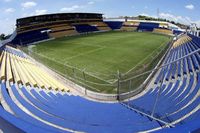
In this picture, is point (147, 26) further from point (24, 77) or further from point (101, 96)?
point (24, 77)

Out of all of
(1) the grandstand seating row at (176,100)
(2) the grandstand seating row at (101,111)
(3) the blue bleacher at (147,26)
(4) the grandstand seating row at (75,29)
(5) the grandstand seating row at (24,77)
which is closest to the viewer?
(2) the grandstand seating row at (101,111)

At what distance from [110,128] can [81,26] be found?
200 feet

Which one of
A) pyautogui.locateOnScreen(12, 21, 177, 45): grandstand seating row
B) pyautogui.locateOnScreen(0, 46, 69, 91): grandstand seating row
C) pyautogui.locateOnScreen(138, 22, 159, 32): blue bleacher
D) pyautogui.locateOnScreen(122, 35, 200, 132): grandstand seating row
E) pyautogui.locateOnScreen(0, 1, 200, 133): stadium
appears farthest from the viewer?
pyautogui.locateOnScreen(138, 22, 159, 32): blue bleacher

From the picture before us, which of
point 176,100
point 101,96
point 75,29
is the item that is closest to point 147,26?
point 75,29

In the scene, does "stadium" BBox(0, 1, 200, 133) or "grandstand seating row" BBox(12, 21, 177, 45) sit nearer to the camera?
"stadium" BBox(0, 1, 200, 133)

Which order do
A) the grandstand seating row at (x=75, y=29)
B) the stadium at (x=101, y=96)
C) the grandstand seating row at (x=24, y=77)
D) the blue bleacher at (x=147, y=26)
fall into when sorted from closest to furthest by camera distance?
the stadium at (x=101, y=96), the grandstand seating row at (x=24, y=77), the grandstand seating row at (x=75, y=29), the blue bleacher at (x=147, y=26)

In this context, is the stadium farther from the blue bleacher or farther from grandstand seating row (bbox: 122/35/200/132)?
the blue bleacher

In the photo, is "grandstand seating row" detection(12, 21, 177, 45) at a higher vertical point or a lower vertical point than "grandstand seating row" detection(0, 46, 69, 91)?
higher

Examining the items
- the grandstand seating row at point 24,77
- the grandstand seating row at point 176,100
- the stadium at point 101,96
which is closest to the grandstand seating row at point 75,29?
the stadium at point 101,96

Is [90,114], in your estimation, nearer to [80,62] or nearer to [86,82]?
[86,82]

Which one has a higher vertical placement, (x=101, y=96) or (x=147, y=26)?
(x=147, y=26)

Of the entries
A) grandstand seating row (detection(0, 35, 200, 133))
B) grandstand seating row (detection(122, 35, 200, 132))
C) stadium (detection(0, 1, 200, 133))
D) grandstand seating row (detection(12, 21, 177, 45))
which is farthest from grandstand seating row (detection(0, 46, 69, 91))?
grandstand seating row (detection(12, 21, 177, 45))

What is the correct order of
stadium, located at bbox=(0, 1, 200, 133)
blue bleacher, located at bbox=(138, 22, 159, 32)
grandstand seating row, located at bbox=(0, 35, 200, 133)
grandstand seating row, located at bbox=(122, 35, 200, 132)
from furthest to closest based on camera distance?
blue bleacher, located at bbox=(138, 22, 159, 32)
grandstand seating row, located at bbox=(122, 35, 200, 132)
grandstand seating row, located at bbox=(0, 35, 200, 133)
stadium, located at bbox=(0, 1, 200, 133)

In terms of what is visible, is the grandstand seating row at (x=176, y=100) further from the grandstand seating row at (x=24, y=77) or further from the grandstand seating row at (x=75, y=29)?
the grandstand seating row at (x=75, y=29)
